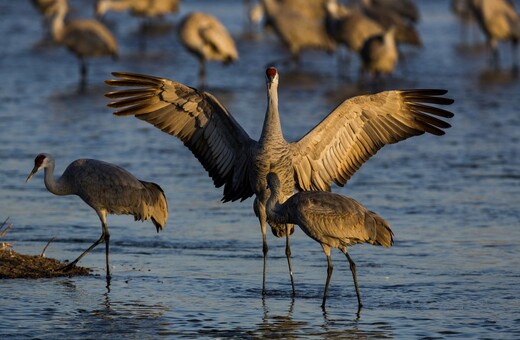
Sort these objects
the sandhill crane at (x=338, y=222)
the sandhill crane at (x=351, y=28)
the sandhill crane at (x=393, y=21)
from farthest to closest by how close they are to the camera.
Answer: the sandhill crane at (x=393, y=21) < the sandhill crane at (x=351, y=28) < the sandhill crane at (x=338, y=222)

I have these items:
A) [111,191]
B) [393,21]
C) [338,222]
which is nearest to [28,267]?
[111,191]

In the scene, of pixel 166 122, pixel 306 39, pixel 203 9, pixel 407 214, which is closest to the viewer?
pixel 166 122

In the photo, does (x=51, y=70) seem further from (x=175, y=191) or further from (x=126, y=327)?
(x=126, y=327)

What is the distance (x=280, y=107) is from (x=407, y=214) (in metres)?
7.01

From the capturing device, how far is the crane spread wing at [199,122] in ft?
31.8

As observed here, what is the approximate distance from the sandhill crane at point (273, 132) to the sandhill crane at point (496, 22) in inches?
597

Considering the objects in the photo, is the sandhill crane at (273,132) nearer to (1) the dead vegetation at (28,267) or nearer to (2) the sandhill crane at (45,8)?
(1) the dead vegetation at (28,267)

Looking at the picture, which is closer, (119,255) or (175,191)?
(119,255)

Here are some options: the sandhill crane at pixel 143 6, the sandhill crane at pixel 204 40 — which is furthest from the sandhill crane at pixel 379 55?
the sandhill crane at pixel 143 6

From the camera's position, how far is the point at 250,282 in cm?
911

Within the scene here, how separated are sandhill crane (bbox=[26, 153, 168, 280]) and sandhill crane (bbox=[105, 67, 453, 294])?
519 millimetres

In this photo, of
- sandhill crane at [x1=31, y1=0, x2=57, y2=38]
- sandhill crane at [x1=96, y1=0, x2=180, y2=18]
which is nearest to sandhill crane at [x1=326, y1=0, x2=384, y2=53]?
sandhill crane at [x1=96, y1=0, x2=180, y2=18]

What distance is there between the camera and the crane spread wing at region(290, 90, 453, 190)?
9734 millimetres

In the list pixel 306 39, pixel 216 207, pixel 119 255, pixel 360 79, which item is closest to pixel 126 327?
pixel 119 255
